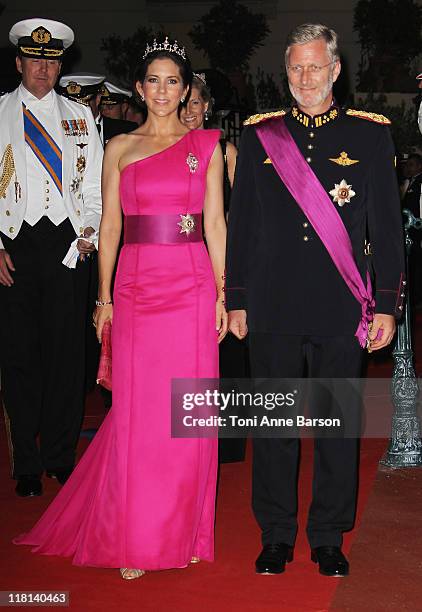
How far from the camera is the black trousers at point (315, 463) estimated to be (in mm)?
Answer: 3756

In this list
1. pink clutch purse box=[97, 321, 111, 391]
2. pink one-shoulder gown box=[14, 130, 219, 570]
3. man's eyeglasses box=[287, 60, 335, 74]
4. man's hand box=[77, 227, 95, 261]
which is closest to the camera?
man's eyeglasses box=[287, 60, 335, 74]

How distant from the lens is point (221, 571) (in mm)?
3865

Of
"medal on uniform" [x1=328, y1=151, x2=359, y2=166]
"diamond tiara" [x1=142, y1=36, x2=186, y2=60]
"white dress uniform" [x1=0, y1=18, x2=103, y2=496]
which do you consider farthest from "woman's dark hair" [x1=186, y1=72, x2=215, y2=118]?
"medal on uniform" [x1=328, y1=151, x2=359, y2=166]

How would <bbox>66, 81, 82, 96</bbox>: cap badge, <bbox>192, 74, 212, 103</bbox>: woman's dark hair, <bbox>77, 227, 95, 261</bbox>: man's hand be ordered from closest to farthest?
1. <bbox>77, 227, 95, 261</bbox>: man's hand
2. <bbox>192, 74, 212, 103</bbox>: woman's dark hair
3. <bbox>66, 81, 82, 96</bbox>: cap badge

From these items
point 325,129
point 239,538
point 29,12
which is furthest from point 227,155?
point 29,12

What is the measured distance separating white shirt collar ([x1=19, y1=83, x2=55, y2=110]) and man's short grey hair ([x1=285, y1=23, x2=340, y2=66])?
1715 millimetres

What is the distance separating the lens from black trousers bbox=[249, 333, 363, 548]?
376 centimetres

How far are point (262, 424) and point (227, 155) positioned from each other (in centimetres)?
133

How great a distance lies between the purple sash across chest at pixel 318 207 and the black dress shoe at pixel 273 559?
0.78 m

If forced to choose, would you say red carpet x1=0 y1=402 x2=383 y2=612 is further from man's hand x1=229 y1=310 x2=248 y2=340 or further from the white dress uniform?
man's hand x1=229 y1=310 x2=248 y2=340

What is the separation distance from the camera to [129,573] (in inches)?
→ 150

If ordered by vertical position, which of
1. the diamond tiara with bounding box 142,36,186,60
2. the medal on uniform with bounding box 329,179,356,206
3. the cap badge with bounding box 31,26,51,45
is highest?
the cap badge with bounding box 31,26,51,45

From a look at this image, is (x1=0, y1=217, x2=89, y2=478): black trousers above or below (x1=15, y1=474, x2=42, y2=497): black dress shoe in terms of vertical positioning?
above

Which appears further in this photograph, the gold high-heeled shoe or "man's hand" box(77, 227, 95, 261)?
"man's hand" box(77, 227, 95, 261)
